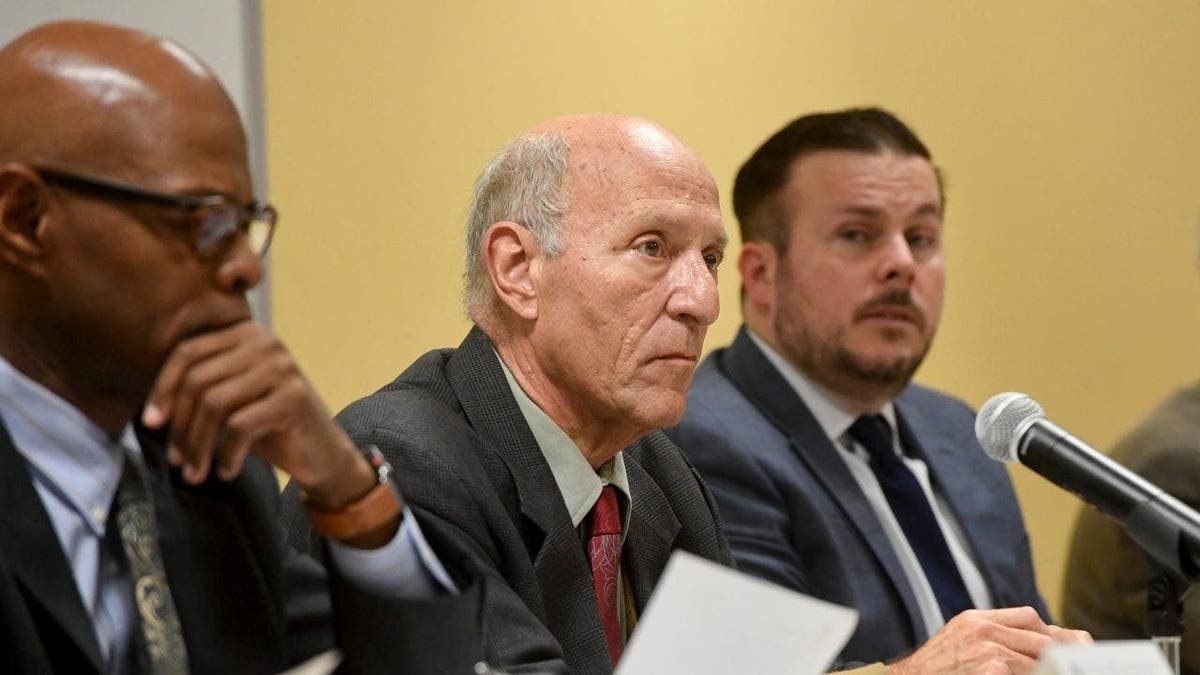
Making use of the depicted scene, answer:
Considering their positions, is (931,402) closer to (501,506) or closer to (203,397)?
(501,506)

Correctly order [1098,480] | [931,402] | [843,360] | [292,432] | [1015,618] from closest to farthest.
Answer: [292,432] → [1098,480] → [1015,618] → [843,360] → [931,402]

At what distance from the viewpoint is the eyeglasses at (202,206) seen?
1.34 m

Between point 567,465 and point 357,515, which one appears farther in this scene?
point 567,465

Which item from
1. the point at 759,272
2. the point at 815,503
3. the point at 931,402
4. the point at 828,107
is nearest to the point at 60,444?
the point at 815,503

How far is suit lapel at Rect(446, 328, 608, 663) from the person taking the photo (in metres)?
1.98

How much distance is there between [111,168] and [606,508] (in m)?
0.99

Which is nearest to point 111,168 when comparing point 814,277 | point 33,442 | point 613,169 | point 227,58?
point 33,442

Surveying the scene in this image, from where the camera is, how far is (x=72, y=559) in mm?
1390

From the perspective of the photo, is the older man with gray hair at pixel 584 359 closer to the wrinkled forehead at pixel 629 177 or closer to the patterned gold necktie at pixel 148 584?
the wrinkled forehead at pixel 629 177

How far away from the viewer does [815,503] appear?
9.57 ft

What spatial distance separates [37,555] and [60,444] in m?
0.11

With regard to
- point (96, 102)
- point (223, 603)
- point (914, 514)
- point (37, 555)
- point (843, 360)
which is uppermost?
point (96, 102)

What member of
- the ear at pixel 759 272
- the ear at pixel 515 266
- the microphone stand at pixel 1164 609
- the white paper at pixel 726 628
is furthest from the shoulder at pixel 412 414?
the ear at pixel 759 272

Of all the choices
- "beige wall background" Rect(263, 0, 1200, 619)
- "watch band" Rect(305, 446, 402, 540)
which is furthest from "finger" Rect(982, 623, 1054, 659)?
"beige wall background" Rect(263, 0, 1200, 619)
